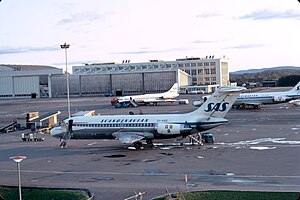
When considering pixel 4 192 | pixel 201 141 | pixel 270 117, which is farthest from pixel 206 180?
pixel 270 117

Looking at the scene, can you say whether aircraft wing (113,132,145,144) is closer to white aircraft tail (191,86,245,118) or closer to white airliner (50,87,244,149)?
white airliner (50,87,244,149)

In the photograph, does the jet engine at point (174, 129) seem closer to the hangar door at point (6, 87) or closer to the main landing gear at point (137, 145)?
the main landing gear at point (137, 145)

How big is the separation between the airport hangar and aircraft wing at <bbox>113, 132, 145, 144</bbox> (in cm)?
10696

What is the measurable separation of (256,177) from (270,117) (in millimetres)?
36821

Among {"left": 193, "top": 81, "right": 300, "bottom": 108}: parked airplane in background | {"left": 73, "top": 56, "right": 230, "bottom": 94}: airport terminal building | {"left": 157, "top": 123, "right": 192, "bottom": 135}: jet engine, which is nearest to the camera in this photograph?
{"left": 157, "top": 123, "right": 192, "bottom": 135}: jet engine

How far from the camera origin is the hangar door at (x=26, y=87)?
157 metres

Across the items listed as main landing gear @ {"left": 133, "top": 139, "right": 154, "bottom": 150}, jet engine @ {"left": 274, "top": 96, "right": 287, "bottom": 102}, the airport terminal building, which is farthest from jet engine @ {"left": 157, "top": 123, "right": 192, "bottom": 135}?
the airport terminal building

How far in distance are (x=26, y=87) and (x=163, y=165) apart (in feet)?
442

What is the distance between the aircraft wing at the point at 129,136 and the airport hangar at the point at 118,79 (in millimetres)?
106965

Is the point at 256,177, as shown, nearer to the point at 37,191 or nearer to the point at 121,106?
Answer: the point at 37,191

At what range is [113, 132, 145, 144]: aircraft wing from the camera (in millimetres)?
37375

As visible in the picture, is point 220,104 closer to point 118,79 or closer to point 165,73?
point 165,73

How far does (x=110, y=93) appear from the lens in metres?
151

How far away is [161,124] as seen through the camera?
37781 millimetres
